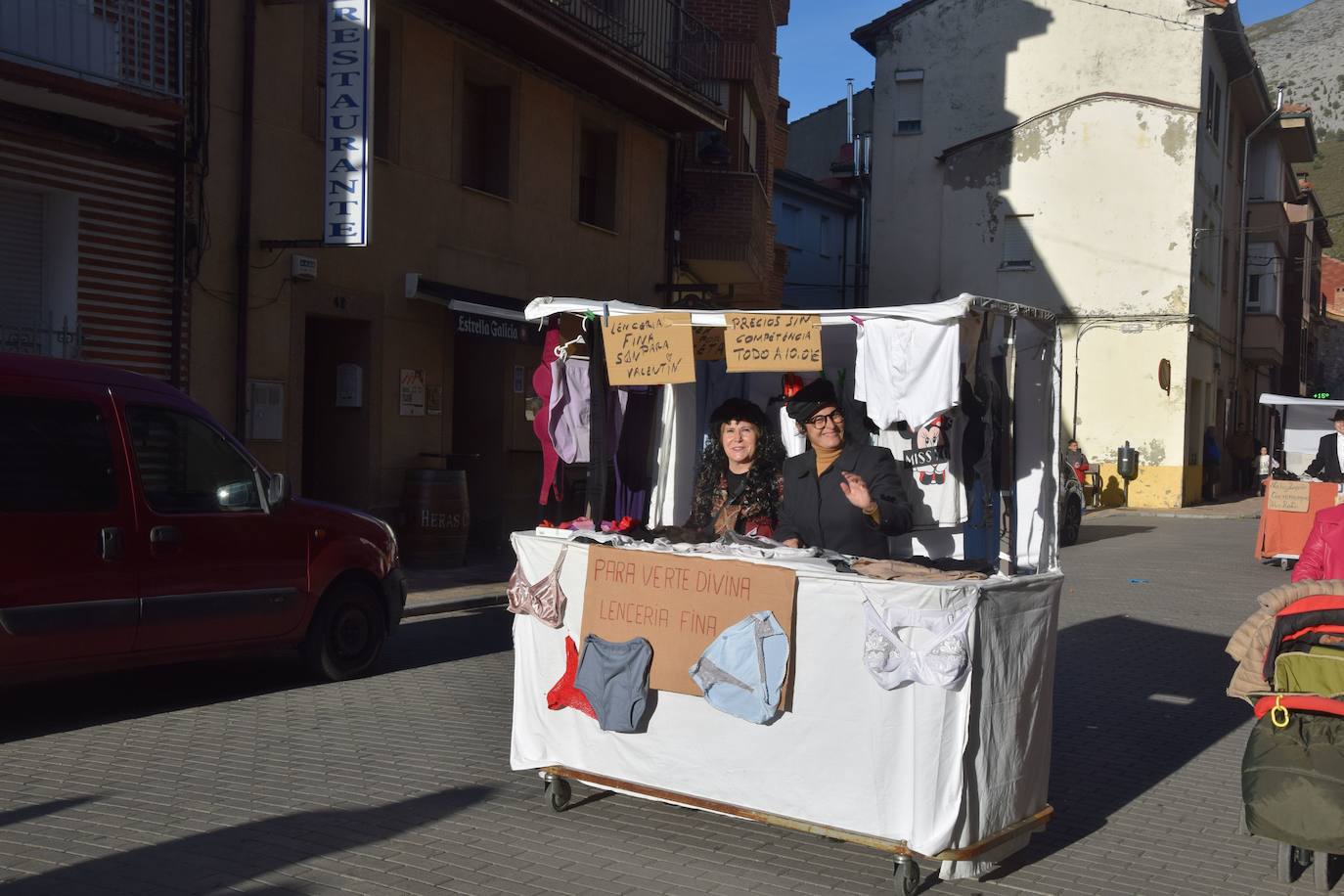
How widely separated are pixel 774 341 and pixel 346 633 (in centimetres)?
449

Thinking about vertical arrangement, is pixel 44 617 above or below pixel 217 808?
above

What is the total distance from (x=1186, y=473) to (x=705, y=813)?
1206 inches

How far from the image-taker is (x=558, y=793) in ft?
19.7

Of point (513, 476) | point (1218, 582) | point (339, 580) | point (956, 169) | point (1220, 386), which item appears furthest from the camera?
point (1220, 386)

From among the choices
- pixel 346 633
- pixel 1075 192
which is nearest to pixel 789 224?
pixel 1075 192

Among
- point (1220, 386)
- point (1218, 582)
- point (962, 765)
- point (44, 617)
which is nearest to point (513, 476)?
point (1218, 582)

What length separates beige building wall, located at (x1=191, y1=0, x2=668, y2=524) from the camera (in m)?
13.5

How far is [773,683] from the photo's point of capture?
5254 mm

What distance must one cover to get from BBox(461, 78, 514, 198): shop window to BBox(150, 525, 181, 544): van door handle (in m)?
10.9

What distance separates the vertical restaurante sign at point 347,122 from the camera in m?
13.4

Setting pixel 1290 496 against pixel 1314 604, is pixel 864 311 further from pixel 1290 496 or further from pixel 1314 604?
pixel 1290 496

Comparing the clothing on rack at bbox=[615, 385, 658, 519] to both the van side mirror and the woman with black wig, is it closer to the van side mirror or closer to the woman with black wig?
the woman with black wig

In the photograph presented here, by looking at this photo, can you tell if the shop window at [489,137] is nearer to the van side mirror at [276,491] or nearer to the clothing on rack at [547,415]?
the van side mirror at [276,491]

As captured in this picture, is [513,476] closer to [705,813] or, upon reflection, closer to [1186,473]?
[705,813]
